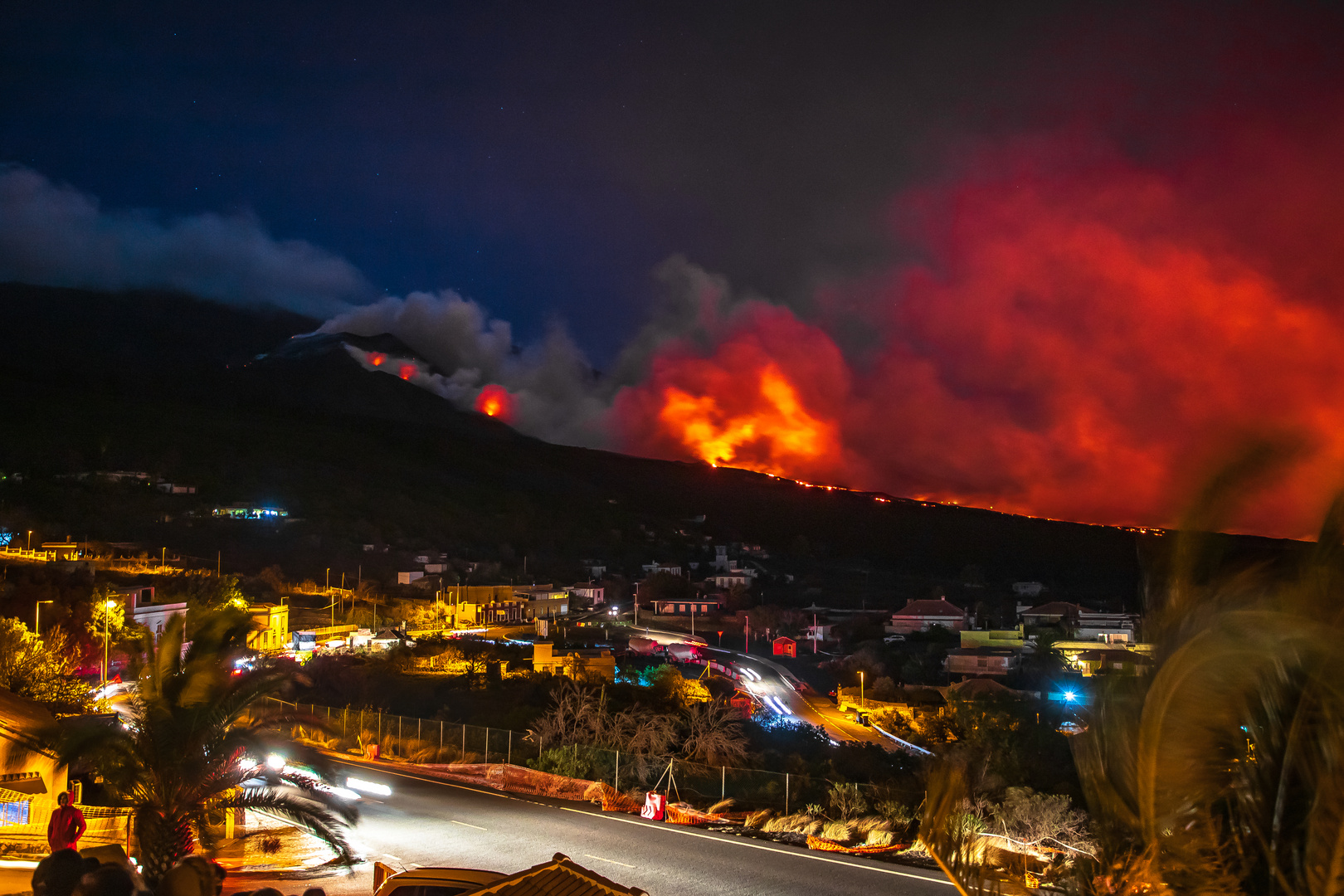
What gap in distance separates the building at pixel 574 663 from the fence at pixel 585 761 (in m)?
12.3

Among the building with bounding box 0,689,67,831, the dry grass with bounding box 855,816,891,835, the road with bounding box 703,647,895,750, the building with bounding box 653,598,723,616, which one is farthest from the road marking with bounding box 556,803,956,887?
the building with bounding box 653,598,723,616

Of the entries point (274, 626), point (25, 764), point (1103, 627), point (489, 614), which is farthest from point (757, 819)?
point (489, 614)

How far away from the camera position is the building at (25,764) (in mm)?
11391

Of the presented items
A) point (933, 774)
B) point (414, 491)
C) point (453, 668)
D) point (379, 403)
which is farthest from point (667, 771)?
point (379, 403)

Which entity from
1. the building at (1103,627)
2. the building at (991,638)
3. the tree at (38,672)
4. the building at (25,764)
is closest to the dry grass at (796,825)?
the building at (25,764)

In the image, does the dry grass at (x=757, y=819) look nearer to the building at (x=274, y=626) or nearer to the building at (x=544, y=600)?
the building at (x=274, y=626)

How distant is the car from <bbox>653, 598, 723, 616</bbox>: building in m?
60.0

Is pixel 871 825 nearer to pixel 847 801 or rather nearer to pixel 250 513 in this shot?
pixel 847 801

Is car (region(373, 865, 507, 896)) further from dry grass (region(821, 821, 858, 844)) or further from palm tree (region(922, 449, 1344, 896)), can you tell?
dry grass (region(821, 821, 858, 844))

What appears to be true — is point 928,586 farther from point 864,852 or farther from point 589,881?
point 589,881

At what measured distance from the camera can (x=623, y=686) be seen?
105 feet

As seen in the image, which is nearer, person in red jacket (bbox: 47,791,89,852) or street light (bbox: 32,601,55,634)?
person in red jacket (bbox: 47,791,89,852)

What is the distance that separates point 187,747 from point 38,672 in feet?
48.9

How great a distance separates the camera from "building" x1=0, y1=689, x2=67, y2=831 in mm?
11391
